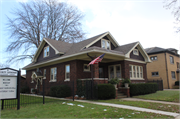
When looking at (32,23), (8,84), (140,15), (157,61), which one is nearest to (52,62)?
(8,84)

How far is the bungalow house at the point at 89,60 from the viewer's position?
14.8 metres

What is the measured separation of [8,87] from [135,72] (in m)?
14.6

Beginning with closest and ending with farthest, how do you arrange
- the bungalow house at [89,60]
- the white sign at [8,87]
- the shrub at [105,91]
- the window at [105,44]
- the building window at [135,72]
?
1. the white sign at [8,87]
2. the shrub at [105,91]
3. the bungalow house at [89,60]
4. the window at [105,44]
5. the building window at [135,72]

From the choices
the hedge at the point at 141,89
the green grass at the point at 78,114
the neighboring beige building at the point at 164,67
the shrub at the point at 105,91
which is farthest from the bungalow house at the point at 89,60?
the neighboring beige building at the point at 164,67

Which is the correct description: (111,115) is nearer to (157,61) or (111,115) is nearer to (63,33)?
(157,61)

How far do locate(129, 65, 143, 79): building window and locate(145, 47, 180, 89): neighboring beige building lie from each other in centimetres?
1045

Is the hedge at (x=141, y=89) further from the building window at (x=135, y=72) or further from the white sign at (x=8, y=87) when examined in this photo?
the white sign at (x=8, y=87)

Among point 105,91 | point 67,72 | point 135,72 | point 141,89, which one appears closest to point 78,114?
point 105,91

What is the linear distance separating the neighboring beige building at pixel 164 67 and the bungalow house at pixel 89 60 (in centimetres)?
957

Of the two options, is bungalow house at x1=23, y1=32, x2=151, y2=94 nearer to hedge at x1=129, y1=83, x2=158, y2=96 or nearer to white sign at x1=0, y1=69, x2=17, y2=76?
hedge at x1=129, y1=83, x2=158, y2=96

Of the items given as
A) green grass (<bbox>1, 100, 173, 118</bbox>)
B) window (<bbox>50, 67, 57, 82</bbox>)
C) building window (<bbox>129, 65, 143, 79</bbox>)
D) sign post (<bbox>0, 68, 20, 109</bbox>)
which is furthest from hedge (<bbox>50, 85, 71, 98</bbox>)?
building window (<bbox>129, 65, 143, 79</bbox>)

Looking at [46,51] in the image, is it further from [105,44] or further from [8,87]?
[8,87]

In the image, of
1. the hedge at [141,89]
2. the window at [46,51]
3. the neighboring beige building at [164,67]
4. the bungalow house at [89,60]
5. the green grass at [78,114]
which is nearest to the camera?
the green grass at [78,114]

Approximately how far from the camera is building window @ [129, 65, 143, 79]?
1798cm
